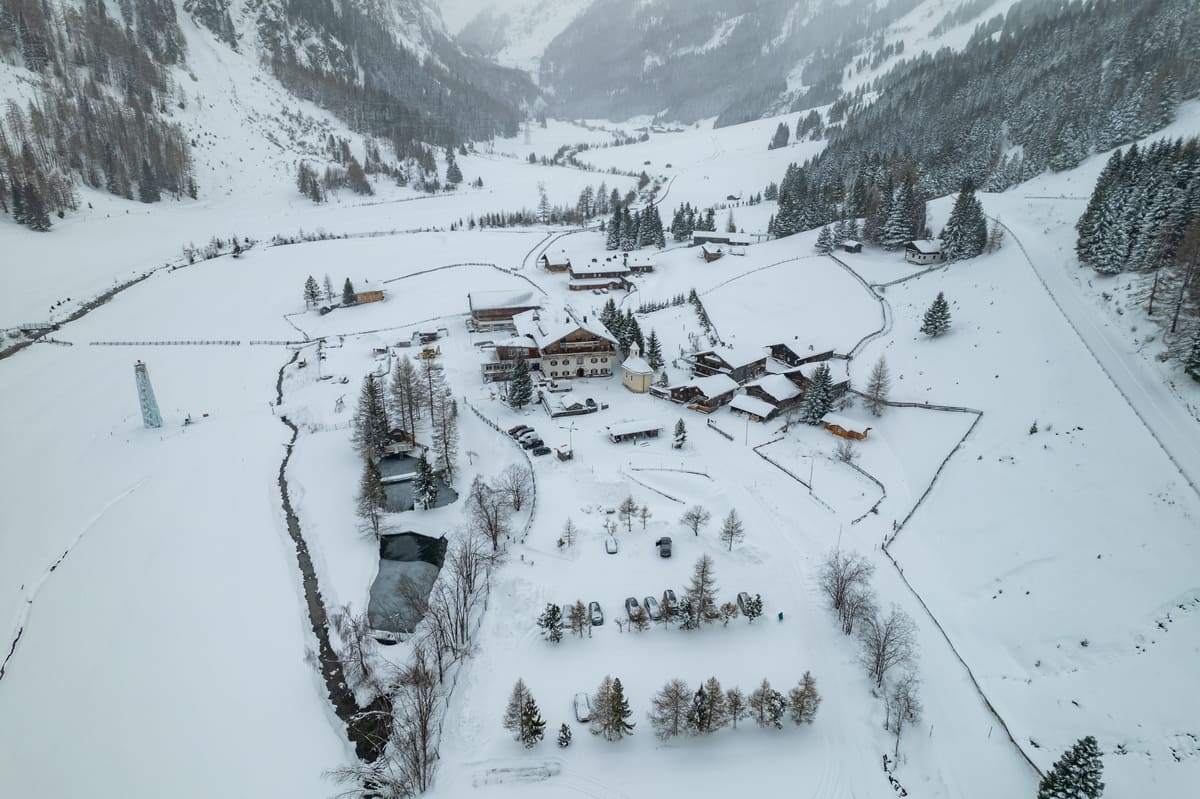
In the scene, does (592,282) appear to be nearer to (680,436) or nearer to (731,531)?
(680,436)

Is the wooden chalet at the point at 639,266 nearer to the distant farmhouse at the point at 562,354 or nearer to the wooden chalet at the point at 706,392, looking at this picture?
the distant farmhouse at the point at 562,354

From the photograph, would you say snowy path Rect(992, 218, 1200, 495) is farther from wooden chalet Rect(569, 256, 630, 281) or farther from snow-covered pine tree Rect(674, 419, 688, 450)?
wooden chalet Rect(569, 256, 630, 281)

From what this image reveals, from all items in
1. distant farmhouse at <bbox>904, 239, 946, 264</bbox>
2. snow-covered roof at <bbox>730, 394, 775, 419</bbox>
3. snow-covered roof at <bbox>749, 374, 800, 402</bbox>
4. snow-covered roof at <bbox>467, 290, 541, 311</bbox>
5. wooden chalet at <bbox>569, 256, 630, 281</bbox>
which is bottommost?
snow-covered roof at <bbox>730, 394, 775, 419</bbox>

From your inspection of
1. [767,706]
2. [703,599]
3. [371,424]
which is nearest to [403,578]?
Answer: [371,424]

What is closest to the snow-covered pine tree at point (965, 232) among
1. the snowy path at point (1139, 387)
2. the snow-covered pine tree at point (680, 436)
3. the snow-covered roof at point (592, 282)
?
the snowy path at point (1139, 387)

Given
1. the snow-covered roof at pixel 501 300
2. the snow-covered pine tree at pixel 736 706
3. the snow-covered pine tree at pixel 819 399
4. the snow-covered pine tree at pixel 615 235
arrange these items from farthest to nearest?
the snow-covered pine tree at pixel 615 235 < the snow-covered roof at pixel 501 300 < the snow-covered pine tree at pixel 819 399 < the snow-covered pine tree at pixel 736 706

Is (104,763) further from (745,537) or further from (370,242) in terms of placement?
(370,242)

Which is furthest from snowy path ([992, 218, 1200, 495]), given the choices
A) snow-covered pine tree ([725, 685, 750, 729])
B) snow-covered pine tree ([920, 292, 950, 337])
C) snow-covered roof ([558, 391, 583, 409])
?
snow-covered roof ([558, 391, 583, 409])
